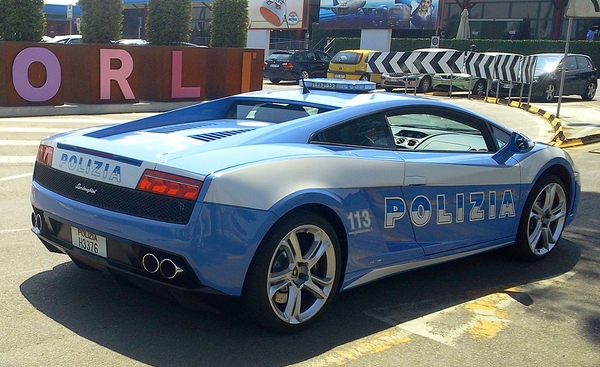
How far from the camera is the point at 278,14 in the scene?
47.3 meters

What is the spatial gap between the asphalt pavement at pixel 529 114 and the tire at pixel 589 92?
2.08 metres

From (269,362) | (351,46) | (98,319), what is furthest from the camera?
(351,46)

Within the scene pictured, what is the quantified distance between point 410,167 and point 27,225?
3.35 m

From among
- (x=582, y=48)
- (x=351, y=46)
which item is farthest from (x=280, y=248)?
(x=351, y=46)

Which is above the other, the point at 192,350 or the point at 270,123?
the point at 270,123

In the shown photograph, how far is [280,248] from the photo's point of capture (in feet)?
12.9

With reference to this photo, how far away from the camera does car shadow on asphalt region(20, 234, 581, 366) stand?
3.80 meters

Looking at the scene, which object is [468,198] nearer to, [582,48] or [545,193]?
[545,193]

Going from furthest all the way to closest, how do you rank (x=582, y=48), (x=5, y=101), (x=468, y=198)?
1. (x=582, y=48)
2. (x=5, y=101)
3. (x=468, y=198)

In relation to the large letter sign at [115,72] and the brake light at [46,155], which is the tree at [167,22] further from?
the brake light at [46,155]

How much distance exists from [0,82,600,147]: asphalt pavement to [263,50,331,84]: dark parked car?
9527 millimetres

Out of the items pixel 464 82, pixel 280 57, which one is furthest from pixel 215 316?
pixel 280 57

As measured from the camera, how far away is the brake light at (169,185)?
3658 millimetres

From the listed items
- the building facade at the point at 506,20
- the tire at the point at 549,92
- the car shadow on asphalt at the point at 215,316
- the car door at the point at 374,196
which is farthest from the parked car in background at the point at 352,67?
the car door at the point at 374,196
